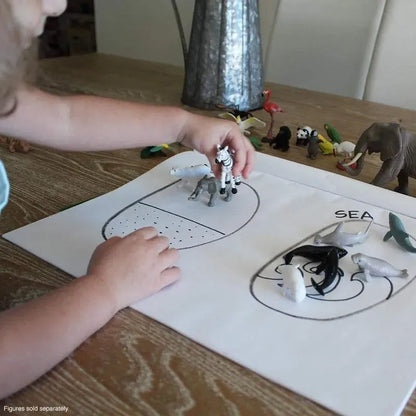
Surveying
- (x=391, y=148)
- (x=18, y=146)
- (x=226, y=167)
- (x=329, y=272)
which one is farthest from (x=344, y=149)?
(x=18, y=146)

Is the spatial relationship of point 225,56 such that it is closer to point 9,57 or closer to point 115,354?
point 9,57

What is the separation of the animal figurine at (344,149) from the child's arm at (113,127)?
0.20m

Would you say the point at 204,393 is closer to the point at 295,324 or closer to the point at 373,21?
the point at 295,324

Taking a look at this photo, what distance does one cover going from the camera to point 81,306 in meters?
0.42

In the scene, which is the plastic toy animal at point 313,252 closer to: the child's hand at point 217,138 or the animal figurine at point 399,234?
the animal figurine at point 399,234

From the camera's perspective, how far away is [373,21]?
4.36 feet

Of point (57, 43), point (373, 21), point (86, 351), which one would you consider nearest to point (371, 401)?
point (86, 351)

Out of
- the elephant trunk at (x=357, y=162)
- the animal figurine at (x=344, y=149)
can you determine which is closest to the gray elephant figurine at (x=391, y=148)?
the elephant trunk at (x=357, y=162)

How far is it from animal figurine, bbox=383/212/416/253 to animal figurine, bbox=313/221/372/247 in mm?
28

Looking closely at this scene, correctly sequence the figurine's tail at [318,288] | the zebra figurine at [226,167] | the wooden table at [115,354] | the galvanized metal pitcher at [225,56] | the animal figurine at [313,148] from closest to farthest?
1. the wooden table at [115,354]
2. the figurine's tail at [318,288]
3. the zebra figurine at [226,167]
4. the animal figurine at [313,148]
5. the galvanized metal pitcher at [225,56]

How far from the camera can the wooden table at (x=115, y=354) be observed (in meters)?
0.36

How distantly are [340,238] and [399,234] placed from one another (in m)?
0.06

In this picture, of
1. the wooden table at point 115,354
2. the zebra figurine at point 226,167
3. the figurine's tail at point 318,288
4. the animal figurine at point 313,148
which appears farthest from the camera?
the animal figurine at point 313,148

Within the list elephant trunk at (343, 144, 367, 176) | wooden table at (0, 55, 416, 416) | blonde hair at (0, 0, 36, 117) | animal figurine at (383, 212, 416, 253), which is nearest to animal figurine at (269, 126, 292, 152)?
wooden table at (0, 55, 416, 416)
